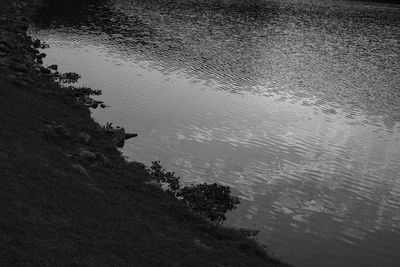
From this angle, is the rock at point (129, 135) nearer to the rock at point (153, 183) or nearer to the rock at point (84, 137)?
the rock at point (84, 137)

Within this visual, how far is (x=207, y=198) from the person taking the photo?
28000mm

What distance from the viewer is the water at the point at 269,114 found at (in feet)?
91.8

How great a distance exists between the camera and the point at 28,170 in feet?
69.4

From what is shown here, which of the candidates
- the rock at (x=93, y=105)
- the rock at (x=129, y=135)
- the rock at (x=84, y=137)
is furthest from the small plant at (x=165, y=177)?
the rock at (x=93, y=105)

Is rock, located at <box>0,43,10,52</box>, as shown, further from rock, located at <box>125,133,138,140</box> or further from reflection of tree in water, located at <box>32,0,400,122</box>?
reflection of tree in water, located at <box>32,0,400,122</box>

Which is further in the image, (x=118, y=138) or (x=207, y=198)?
(x=118, y=138)

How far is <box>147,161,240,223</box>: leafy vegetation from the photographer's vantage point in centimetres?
2672

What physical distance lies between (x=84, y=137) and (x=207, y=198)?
10102mm

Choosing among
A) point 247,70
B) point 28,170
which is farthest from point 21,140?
point 247,70

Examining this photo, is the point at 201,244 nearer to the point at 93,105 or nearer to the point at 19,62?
the point at 93,105

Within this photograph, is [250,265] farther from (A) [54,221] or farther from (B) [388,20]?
(B) [388,20]

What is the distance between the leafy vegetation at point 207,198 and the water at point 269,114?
78 centimetres

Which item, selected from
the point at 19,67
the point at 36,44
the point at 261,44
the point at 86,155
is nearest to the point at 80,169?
the point at 86,155

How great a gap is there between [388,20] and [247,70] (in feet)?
326
